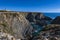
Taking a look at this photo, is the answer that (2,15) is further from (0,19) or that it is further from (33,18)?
(33,18)

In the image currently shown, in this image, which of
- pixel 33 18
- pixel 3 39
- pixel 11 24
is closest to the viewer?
pixel 3 39

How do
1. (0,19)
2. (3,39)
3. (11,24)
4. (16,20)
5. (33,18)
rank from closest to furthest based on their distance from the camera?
(3,39), (0,19), (11,24), (16,20), (33,18)

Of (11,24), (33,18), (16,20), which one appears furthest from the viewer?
(33,18)

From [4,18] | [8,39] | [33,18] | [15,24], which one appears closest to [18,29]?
[15,24]

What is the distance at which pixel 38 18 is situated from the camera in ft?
381

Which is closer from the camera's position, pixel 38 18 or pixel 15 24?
pixel 15 24

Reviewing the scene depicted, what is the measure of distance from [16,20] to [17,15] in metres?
2.05

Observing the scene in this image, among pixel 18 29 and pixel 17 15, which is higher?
pixel 17 15

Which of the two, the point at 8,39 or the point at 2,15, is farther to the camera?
the point at 2,15

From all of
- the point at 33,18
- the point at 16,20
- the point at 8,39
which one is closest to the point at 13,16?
the point at 16,20

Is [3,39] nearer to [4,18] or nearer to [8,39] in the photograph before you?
[8,39]

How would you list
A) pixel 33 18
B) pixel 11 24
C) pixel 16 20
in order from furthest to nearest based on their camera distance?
pixel 33 18 → pixel 16 20 → pixel 11 24

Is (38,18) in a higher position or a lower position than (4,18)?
lower

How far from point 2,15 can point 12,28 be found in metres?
3.73
